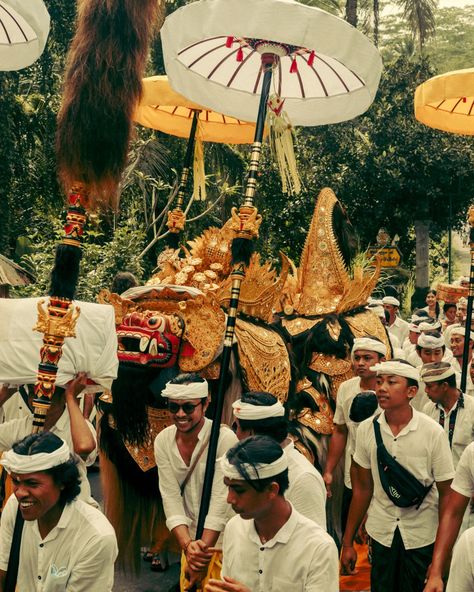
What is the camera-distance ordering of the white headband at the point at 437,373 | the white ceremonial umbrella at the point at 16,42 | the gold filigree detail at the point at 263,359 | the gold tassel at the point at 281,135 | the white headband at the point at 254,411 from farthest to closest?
1. the gold filigree detail at the point at 263,359
2. the white headband at the point at 437,373
3. the gold tassel at the point at 281,135
4. the white ceremonial umbrella at the point at 16,42
5. the white headband at the point at 254,411

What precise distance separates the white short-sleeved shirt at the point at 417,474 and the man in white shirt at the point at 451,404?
57 cm

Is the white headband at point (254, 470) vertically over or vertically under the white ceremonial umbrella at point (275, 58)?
under

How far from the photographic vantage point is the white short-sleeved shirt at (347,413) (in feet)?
20.3

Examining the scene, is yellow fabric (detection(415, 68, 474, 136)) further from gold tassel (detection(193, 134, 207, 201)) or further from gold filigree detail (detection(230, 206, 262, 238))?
gold filigree detail (detection(230, 206, 262, 238))

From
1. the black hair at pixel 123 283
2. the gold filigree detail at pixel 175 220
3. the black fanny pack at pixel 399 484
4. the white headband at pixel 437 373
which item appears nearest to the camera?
the black fanny pack at pixel 399 484

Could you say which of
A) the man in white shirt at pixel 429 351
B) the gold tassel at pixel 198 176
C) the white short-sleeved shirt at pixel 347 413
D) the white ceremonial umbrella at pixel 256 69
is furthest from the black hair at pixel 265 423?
the man in white shirt at pixel 429 351

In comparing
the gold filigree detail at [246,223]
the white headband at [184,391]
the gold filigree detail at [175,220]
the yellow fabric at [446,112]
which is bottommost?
the white headband at [184,391]

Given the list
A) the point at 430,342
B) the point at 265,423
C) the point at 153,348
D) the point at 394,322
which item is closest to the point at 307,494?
the point at 265,423

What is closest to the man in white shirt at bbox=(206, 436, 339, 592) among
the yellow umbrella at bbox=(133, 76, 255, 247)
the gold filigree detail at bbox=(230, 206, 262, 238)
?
the gold filigree detail at bbox=(230, 206, 262, 238)

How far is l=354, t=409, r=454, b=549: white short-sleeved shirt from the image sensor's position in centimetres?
469

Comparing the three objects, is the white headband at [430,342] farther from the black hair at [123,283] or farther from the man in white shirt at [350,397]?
the black hair at [123,283]

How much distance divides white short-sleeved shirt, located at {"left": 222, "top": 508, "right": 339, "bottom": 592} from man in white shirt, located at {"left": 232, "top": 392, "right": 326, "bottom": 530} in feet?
2.05

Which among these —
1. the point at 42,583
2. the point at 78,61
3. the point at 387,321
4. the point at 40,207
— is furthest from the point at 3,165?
the point at 42,583

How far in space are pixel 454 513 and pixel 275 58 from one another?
8.26ft
